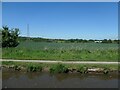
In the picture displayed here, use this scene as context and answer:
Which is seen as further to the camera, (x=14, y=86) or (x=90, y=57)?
(x=90, y=57)

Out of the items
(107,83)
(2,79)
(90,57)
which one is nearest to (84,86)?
(107,83)

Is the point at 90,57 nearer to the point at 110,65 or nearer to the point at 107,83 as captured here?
the point at 110,65

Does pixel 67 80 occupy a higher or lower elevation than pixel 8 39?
lower

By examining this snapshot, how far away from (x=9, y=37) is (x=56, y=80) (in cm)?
3278

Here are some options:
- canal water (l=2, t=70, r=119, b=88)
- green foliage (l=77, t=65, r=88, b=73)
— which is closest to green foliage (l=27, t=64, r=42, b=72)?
canal water (l=2, t=70, r=119, b=88)

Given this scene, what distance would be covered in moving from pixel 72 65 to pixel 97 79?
11.3 ft

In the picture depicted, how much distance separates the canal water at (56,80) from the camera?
18953 millimetres

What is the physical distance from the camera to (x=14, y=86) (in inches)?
715

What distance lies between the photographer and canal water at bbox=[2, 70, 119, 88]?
19.0m

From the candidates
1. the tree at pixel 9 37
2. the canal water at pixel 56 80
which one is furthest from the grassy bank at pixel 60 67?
the tree at pixel 9 37

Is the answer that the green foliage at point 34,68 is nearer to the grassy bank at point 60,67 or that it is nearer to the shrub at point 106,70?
the grassy bank at point 60,67

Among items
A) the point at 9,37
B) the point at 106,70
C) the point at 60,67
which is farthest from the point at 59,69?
the point at 9,37

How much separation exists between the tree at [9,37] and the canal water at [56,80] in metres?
27.8

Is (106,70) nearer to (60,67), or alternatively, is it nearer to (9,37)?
(60,67)
